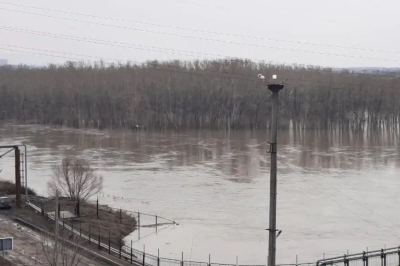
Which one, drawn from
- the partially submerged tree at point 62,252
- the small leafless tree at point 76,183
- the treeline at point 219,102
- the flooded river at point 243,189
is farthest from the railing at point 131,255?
the treeline at point 219,102

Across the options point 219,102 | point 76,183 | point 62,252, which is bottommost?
point 76,183

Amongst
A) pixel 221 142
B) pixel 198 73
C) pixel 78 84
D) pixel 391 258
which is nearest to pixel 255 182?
pixel 391 258

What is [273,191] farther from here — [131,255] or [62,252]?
[131,255]

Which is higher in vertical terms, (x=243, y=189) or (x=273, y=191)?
(x=273, y=191)

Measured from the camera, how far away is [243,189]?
2955 cm

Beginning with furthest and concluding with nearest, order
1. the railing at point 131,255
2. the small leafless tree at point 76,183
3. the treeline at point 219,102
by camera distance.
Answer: the treeline at point 219,102 → the small leafless tree at point 76,183 → the railing at point 131,255

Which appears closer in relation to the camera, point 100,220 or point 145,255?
point 145,255

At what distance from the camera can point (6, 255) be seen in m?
15.5

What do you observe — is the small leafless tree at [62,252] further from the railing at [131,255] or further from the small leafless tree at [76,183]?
the small leafless tree at [76,183]

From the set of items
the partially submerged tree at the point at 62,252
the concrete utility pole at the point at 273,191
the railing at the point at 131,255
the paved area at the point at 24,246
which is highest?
the concrete utility pole at the point at 273,191

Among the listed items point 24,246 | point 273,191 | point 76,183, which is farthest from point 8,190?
point 273,191

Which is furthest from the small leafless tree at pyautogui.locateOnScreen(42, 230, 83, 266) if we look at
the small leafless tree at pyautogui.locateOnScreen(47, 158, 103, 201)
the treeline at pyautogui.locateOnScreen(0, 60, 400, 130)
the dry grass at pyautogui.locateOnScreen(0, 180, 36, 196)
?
the treeline at pyautogui.locateOnScreen(0, 60, 400, 130)

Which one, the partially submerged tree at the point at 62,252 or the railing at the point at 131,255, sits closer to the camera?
the partially submerged tree at the point at 62,252

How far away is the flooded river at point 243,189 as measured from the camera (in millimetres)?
19438
